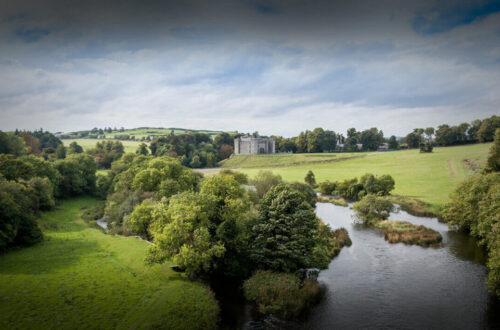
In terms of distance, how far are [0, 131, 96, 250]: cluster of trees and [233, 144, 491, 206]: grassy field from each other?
46.4 meters

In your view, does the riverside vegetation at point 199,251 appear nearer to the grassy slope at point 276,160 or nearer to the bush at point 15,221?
the bush at point 15,221

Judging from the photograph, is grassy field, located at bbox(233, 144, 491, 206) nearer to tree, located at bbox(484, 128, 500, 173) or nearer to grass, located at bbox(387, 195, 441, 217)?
grass, located at bbox(387, 195, 441, 217)

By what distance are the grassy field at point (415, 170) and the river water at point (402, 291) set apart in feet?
78.3

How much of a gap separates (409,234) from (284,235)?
21.7 meters

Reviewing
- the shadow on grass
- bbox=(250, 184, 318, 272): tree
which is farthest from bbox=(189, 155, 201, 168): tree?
bbox=(250, 184, 318, 272): tree

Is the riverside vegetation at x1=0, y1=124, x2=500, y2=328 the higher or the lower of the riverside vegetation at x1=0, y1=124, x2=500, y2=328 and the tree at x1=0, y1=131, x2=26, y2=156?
the lower

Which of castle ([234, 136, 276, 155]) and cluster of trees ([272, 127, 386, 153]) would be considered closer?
cluster of trees ([272, 127, 386, 153])

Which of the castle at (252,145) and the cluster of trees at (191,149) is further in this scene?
the castle at (252,145)

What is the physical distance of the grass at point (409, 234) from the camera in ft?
115

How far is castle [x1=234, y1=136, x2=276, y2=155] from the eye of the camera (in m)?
148

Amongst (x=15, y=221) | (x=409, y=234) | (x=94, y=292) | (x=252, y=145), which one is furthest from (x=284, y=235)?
(x=252, y=145)

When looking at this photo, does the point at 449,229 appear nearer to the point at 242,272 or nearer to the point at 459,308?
the point at 459,308

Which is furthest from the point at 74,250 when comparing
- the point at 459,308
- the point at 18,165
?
the point at 459,308

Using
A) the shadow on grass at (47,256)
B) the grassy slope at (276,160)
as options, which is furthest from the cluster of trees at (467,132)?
the shadow on grass at (47,256)
